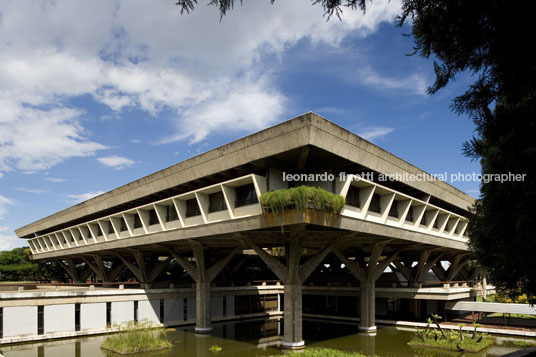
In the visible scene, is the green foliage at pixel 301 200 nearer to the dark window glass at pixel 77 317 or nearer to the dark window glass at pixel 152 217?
the dark window glass at pixel 152 217

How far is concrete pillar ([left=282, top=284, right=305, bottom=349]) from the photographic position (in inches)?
861

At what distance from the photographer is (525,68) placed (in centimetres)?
779

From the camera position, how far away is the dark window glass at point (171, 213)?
27688 millimetres

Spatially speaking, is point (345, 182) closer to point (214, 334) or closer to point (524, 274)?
point (524, 274)

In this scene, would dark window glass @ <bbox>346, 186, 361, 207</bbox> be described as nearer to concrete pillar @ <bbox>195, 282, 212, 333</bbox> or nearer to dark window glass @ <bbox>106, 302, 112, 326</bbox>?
concrete pillar @ <bbox>195, 282, 212, 333</bbox>

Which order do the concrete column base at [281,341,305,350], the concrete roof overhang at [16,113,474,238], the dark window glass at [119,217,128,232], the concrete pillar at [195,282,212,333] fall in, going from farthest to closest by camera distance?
the dark window glass at [119,217,128,232] < the concrete pillar at [195,282,212,333] < the concrete column base at [281,341,305,350] < the concrete roof overhang at [16,113,474,238]

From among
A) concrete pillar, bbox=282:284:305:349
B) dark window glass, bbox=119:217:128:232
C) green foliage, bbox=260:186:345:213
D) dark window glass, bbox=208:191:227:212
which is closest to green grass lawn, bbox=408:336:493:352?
concrete pillar, bbox=282:284:305:349

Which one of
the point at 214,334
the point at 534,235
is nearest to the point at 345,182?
the point at 534,235

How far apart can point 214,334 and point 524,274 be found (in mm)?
22098

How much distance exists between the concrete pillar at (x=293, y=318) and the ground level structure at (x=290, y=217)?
0.18 ft

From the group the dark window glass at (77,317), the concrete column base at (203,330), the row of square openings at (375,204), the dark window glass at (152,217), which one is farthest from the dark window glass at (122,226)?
the row of square openings at (375,204)

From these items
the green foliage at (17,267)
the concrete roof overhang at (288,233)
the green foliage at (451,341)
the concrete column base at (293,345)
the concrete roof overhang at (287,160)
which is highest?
the concrete roof overhang at (287,160)

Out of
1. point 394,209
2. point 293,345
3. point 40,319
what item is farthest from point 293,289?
point 40,319

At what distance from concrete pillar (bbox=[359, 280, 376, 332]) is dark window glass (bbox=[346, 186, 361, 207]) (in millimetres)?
8434
